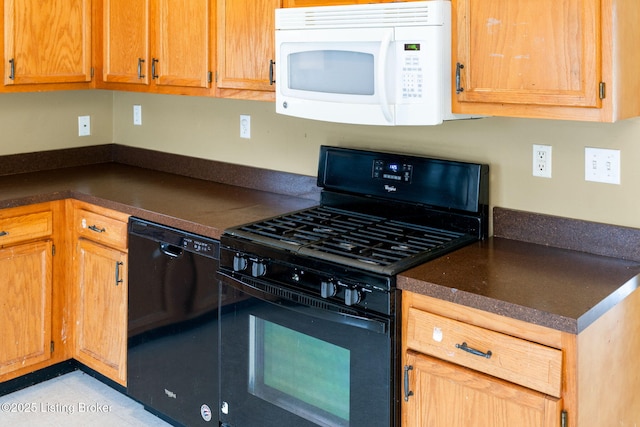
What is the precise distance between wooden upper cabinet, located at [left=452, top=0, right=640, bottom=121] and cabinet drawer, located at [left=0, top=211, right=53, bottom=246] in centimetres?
182

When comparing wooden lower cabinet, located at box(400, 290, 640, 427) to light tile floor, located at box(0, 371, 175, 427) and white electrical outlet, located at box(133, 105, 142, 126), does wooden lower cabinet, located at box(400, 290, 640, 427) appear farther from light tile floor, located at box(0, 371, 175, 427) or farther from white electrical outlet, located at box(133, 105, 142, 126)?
white electrical outlet, located at box(133, 105, 142, 126)

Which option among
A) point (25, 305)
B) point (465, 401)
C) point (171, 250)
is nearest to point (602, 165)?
point (465, 401)

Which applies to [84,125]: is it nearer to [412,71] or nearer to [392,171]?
[392,171]

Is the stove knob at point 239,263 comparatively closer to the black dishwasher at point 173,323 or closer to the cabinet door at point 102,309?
the black dishwasher at point 173,323

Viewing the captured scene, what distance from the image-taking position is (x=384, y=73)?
7.11 feet

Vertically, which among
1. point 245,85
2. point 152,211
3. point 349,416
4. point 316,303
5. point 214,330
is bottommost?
point 349,416

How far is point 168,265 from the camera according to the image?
2709 millimetres

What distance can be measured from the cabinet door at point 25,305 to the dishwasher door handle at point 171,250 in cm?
67

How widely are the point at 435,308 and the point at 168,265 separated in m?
1.13

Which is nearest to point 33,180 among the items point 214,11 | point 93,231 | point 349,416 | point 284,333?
point 93,231

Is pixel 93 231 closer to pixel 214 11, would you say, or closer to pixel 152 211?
pixel 152 211

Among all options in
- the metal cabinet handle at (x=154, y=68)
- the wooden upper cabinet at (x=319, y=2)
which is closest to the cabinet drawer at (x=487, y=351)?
the wooden upper cabinet at (x=319, y=2)

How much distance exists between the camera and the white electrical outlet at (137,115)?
3746 mm

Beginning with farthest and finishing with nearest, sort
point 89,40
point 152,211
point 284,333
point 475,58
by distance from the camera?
1. point 89,40
2. point 152,211
3. point 284,333
4. point 475,58
